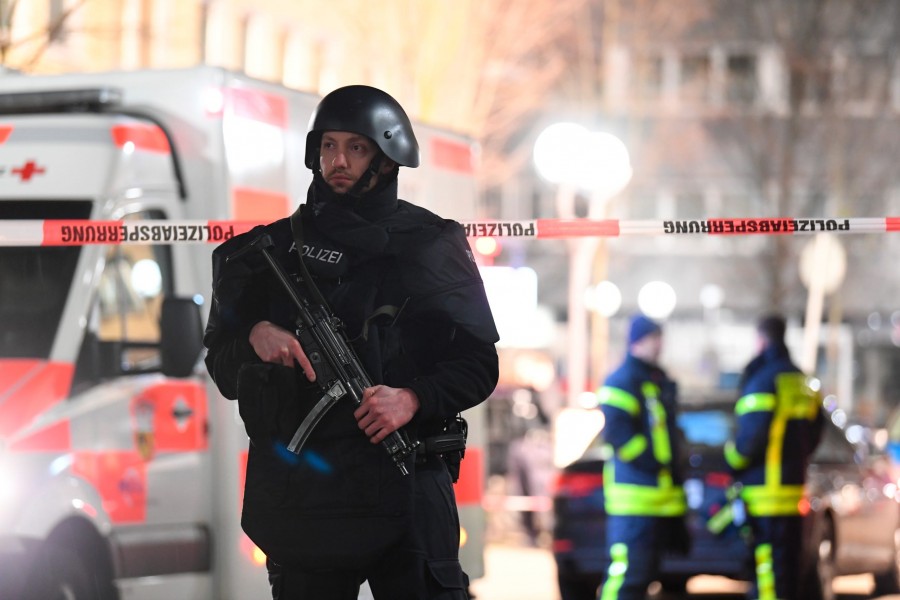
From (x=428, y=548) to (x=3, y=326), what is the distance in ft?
10.9

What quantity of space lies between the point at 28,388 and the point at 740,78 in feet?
154

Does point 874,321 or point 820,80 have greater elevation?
point 820,80

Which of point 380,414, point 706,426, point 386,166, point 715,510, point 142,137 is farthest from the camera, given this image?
point 706,426

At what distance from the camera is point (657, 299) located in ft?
165

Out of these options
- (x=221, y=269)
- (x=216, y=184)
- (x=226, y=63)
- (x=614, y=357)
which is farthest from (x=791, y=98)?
(x=221, y=269)

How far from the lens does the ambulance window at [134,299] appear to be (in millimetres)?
7461

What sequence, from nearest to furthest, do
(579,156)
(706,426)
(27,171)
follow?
(27,171), (706,426), (579,156)

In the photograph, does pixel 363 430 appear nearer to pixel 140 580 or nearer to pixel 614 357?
pixel 140 580

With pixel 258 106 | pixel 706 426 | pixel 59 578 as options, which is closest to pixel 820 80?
pixel 706 426

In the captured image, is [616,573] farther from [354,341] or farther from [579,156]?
[579,156]

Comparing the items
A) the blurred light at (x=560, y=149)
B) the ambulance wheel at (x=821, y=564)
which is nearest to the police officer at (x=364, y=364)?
the ambulance wheel at (x=821, y=564)

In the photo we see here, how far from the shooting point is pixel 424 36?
74.8ft

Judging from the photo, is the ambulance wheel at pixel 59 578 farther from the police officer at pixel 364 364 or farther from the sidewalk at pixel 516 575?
the sidewalk at pixel 516 575

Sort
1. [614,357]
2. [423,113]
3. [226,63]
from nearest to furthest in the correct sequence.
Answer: [423,113]
[226,63]
[614,357]
